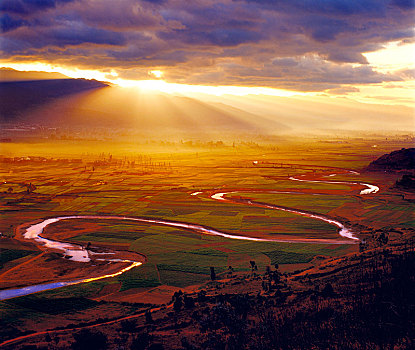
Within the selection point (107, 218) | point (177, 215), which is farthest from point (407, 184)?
point (107, 218)

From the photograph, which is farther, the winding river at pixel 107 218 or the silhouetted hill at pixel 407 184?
the silhouetted hill at pixel 407 184

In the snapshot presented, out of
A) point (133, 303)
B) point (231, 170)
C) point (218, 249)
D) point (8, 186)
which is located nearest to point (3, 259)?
point (133, 303)

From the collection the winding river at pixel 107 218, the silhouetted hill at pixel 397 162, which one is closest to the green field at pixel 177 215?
the winding river at pixel 107 218

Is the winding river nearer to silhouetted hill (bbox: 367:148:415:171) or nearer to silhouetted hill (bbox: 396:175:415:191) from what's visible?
silhouetted hill (bbox: 396:175:415:191)

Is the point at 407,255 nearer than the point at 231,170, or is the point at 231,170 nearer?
the point at 407,255

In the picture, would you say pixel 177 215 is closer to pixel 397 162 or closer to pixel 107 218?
pixel 107 218

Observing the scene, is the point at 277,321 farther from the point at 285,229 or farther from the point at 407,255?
the point at 285,229

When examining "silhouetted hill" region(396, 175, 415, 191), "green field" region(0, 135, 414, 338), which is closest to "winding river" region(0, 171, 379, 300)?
"green field" region(0, 135, 414, 338)

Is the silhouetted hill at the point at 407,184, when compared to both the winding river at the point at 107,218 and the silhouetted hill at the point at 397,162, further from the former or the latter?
the winding river at the point at 107,218
